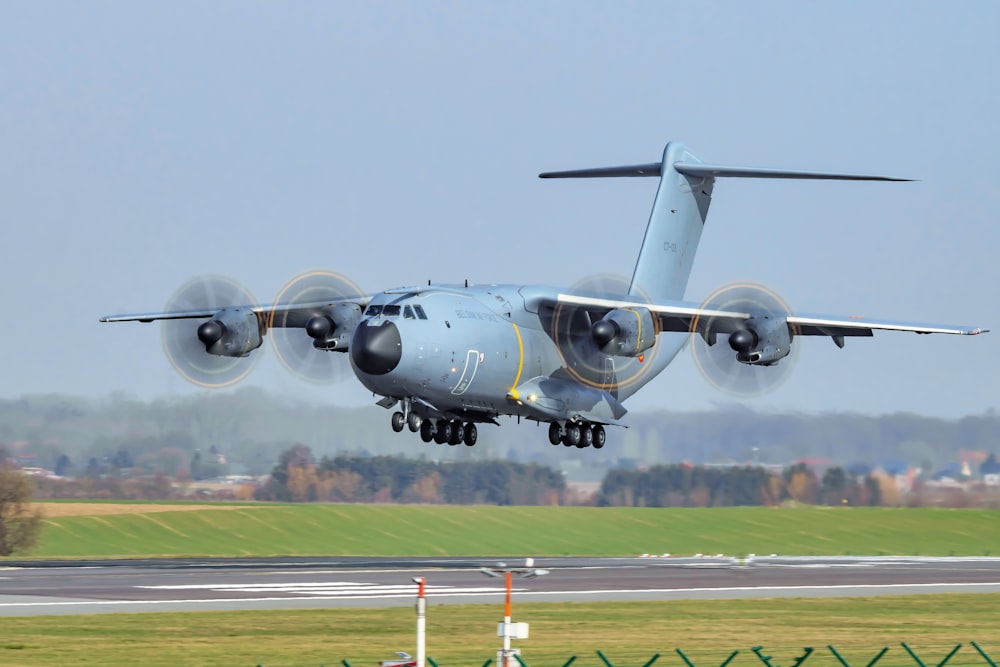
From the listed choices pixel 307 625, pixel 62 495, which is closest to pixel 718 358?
pixel 307 625

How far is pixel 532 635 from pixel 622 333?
12.9 metres

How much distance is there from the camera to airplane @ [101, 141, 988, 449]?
34.9 m

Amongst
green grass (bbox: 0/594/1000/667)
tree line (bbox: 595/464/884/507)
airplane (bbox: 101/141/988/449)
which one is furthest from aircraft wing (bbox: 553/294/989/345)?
tree line (bbox: 595/464/884/507)

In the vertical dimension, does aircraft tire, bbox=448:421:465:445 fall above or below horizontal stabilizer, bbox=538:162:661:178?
below

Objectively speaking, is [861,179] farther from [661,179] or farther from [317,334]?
[317,334]

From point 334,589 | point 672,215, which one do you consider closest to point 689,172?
point 672,215

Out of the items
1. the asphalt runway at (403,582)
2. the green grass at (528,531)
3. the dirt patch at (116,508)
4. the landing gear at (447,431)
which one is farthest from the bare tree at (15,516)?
the landing gear at (447,431)

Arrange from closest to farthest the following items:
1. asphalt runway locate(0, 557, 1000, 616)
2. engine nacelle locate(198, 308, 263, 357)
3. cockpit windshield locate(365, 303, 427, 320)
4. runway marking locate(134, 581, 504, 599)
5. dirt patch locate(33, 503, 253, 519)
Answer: asphalt runway locate(0, 557, 1000, 616), runway marking locate(134, 581, 504, 599), cockpit windshield locate(365, 303, 427, 320), engine nacelle locate(198, 308, 263, 357), dirt patch locate(33, 503, 253, 519)

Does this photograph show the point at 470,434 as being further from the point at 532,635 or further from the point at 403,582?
the point at 532,635

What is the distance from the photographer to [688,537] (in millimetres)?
63438

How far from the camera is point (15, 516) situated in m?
53.4

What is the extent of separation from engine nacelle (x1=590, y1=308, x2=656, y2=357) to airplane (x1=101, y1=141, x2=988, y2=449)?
33 mm

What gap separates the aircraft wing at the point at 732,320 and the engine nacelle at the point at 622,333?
87cm

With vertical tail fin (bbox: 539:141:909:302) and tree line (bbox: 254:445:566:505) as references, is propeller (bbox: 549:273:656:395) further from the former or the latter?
tree line (bbox: 254:445:566:505)
